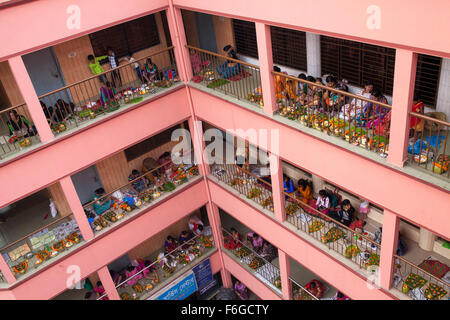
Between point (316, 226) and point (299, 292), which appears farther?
point (299, 292)

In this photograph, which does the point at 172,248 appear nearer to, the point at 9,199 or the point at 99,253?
the point at 99,253

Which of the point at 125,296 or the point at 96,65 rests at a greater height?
the point at 96,65

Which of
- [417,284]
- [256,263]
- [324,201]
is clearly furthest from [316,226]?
[256,263]

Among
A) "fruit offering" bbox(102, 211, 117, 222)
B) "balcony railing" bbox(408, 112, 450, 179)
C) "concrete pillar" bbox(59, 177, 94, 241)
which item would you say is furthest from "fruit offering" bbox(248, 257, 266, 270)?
"balcony railing" bbox(408, 112, 450, 179)

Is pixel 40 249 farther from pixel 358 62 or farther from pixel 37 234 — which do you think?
pixel 358 62

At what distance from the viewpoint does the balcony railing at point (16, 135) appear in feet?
35.1

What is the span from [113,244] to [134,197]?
1.57 metres

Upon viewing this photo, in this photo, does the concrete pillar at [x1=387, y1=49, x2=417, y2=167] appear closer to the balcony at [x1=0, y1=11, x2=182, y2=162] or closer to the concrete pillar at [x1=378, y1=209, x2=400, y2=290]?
the concrete pillar at [x1=378, y1=209, x2=400, y2=290]

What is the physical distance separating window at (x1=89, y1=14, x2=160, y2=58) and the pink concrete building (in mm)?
45

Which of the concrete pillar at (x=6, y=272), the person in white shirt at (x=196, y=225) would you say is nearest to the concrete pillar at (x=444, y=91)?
the person in white shirt at (x=196, y=225)

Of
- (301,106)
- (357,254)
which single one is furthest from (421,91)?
(357,254)

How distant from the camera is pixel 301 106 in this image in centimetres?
1018

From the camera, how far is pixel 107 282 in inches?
519
